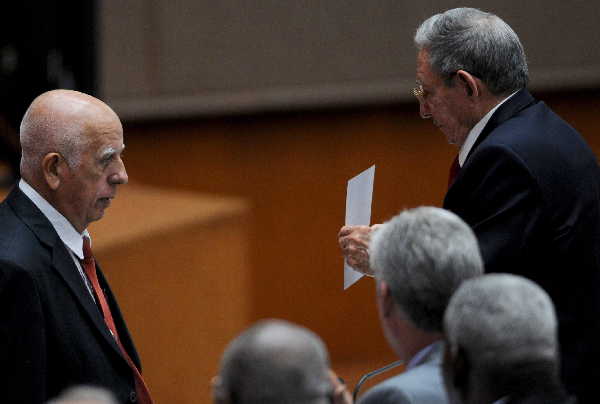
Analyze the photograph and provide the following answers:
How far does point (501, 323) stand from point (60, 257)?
108 cm

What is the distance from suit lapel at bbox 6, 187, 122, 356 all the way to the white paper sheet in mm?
512

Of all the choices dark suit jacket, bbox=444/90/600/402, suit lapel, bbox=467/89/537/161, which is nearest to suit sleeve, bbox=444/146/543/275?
dark suit jacket, bbox=444/90/600/402

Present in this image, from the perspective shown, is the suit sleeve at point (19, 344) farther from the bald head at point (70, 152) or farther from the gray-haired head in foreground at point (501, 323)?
the gray-haired head in foreground at point (501, 323)

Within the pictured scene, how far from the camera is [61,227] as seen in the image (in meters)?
2.35

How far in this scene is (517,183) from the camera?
2320 mm

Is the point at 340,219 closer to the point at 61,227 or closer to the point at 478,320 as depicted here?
the point at 61,227

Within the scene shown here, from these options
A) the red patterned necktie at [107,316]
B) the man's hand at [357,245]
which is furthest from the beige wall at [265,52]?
the man's hand at [357,245]

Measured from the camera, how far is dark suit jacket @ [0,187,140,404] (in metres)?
2.17

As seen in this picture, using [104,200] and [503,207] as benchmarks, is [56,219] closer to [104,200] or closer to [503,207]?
[104,200]

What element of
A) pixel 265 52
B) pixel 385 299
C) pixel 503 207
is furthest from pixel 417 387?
pixel 265 52

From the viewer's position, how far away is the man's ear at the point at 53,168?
2.32 meters

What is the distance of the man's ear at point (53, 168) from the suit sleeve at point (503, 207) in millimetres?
814

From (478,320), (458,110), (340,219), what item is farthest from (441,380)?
(340,219)

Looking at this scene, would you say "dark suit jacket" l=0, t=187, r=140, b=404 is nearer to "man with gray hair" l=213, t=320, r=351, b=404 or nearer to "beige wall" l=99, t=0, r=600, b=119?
"man with gray hair" l=213, t=320, r=351, b=404
